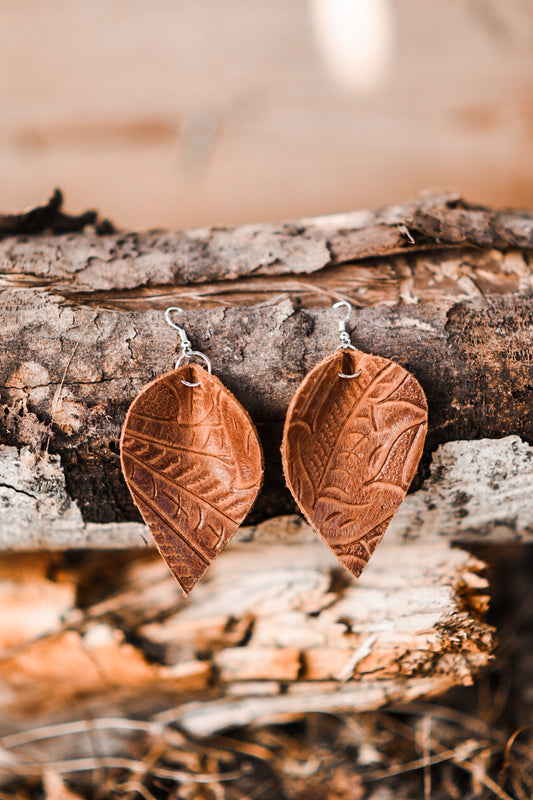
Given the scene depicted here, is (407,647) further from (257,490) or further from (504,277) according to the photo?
(504,277)

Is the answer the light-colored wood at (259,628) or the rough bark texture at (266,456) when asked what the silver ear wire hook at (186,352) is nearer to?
the rough bark texture at (266,456)

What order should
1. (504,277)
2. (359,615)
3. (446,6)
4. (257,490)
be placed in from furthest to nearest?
1. (446,6)
2. (359,615)
3. (504,277)
4. (257,490)

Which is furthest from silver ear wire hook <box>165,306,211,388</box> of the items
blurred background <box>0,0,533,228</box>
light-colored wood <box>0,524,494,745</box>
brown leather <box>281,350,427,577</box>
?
blurred background <box>0,0,533,228</box>

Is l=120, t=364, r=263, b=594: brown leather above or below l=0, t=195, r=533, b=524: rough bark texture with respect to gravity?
below

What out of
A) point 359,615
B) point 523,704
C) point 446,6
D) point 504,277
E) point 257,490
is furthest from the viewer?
point 446,6

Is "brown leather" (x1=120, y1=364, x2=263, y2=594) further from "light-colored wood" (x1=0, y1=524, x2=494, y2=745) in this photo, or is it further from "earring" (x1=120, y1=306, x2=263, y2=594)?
"light-colored wood" (x1=0, y1=524, x2=494, y2=745)

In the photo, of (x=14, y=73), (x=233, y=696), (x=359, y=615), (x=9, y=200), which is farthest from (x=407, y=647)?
(x=14, y=73)

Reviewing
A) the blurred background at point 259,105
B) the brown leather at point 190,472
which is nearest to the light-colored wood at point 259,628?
the brown leather at point 190,472
